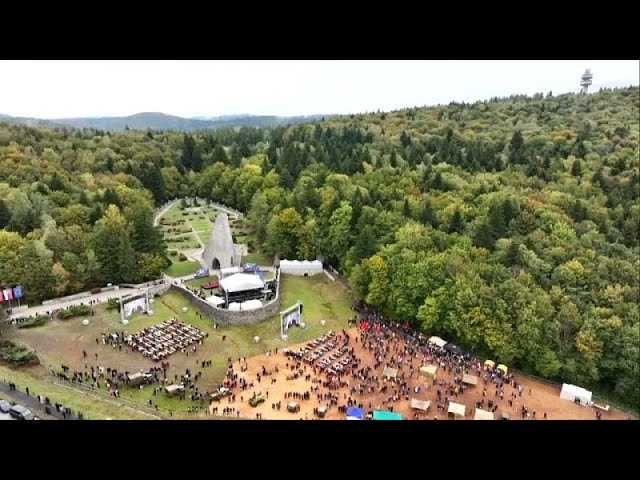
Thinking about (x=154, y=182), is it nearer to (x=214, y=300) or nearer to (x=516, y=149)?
(x=214, y=300)

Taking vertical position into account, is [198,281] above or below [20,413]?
below

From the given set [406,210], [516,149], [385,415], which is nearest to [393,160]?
[516,149]

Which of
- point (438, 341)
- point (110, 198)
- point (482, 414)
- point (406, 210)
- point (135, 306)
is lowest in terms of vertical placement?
point (482, 414)

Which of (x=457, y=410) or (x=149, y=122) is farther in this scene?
(x=149, y=122)

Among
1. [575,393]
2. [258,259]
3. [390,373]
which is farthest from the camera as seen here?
[258,259]

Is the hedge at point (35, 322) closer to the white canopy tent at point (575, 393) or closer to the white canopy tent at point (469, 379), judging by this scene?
the white canopy tent at point (469, 379)

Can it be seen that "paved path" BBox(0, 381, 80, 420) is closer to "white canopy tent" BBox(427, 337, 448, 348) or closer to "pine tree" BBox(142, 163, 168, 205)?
"white canopy tent" BBox(427, 337, 448, 348)

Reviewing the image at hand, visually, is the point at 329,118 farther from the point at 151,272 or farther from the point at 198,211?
the point at 151,272
